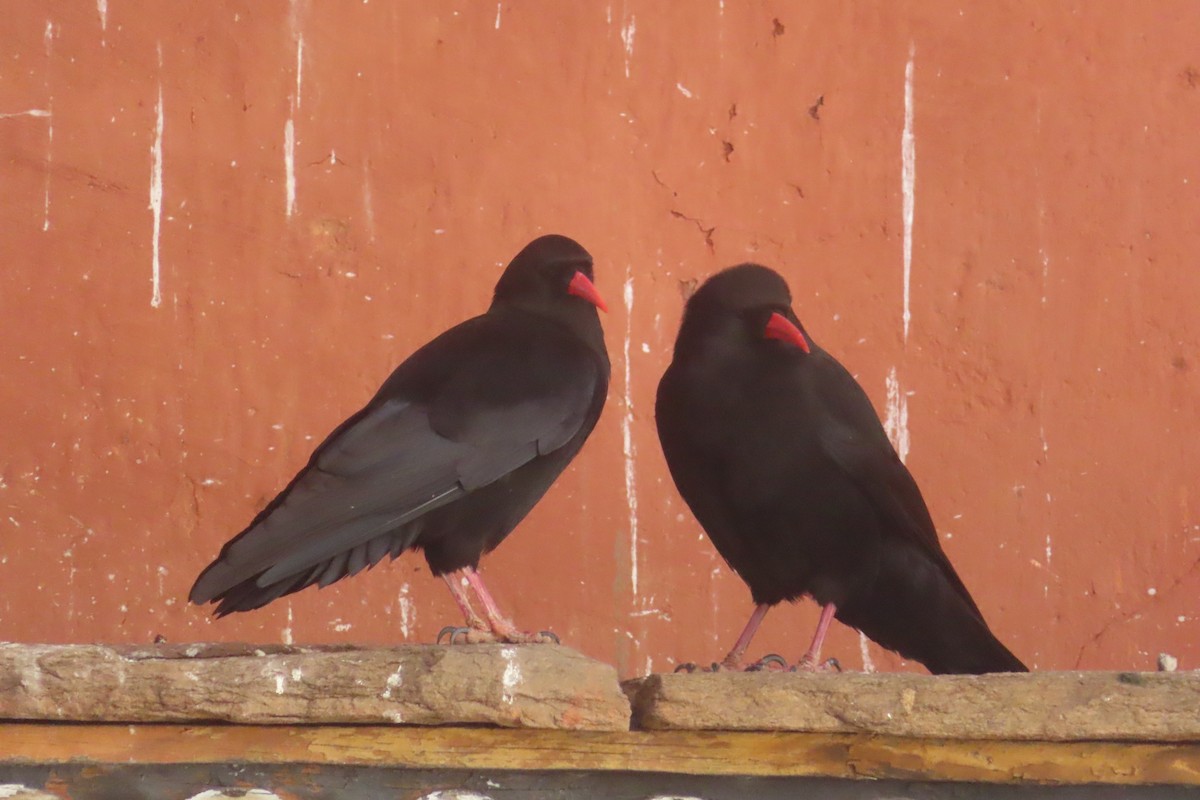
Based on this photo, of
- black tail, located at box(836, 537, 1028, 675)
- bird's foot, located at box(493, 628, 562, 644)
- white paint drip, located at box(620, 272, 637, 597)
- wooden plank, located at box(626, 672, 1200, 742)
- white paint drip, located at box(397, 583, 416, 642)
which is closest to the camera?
wooden plank, located at box(626, 672, 1200, 742)

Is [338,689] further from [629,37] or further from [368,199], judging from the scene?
[629,37]

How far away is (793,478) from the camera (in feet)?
10.6

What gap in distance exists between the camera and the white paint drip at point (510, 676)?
97.7 inches

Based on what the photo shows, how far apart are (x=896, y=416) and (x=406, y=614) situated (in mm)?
1382

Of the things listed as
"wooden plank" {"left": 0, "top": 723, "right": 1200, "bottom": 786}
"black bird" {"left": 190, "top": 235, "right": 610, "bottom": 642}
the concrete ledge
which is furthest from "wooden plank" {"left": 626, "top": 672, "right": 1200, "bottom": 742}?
"black bird" {"left": 190, "top": 235, "right": 610, "bottom": 642}

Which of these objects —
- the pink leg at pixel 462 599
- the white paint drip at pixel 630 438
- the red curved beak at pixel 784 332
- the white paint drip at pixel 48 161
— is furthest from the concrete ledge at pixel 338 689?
the white paint drip at pixel 48 161

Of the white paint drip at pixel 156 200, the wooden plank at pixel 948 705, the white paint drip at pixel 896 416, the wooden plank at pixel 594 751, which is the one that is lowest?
the wooden plank at pixel 594 751

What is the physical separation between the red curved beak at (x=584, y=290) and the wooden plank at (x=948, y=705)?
1.07 metres

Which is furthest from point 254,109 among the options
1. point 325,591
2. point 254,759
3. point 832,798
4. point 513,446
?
point 832,798

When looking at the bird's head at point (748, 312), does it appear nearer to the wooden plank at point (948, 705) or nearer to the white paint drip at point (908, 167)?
the wooden plank at point (948, 705)

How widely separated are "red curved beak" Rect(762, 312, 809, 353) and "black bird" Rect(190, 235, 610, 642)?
1.22 ft

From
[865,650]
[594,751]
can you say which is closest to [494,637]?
[594,751]

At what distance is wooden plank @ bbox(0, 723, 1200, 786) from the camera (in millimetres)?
2520

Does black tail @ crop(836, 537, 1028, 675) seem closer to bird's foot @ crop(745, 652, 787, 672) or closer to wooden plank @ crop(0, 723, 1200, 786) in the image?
bird's foot @ crop(745, 652, 787, 672)
